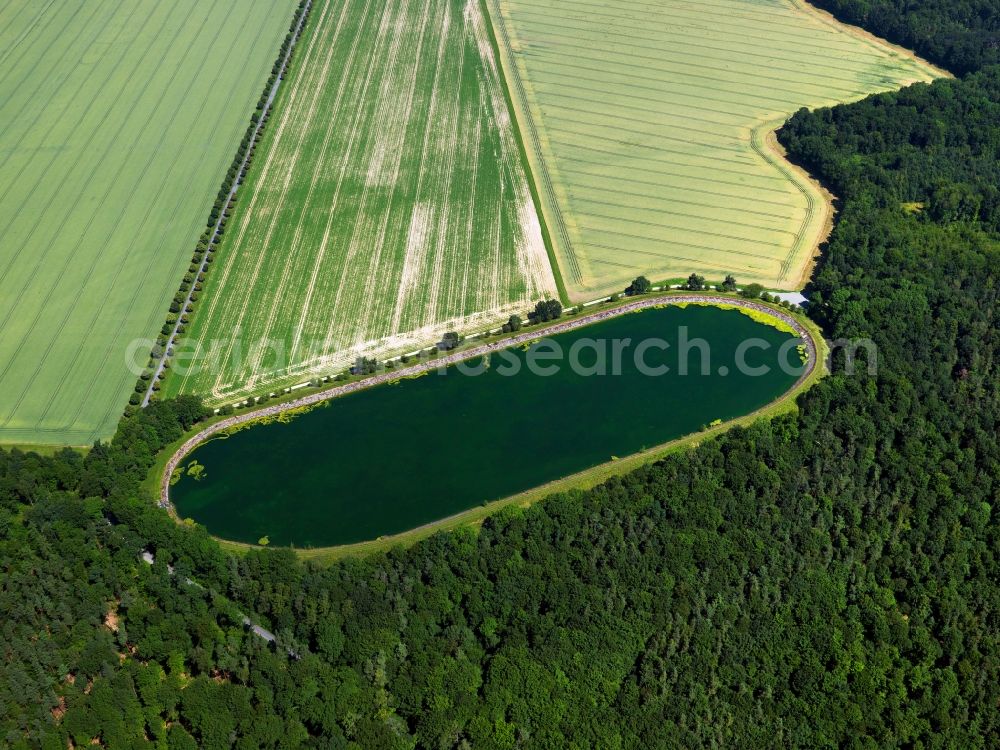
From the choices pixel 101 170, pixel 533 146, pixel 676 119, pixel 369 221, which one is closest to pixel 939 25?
pixel 676 119

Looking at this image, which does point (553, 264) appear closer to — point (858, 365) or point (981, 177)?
point (858, 365)

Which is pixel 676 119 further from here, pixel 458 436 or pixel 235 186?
pixel 458 436

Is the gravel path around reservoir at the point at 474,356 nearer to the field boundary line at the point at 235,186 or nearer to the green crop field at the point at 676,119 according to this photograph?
the green crop field at the point at 676,119

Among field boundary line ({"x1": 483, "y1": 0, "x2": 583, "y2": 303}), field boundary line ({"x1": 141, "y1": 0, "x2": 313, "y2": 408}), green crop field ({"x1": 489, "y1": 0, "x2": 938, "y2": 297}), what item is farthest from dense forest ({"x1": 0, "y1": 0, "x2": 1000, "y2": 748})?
field boundary line ({"x1": 483, "y1": 0, "x2": 583, "y2": 303})

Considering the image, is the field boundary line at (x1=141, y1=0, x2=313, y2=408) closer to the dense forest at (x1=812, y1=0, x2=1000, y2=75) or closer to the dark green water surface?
the dark green water surface

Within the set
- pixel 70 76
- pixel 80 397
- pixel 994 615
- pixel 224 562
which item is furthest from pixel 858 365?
pixel 70 76
